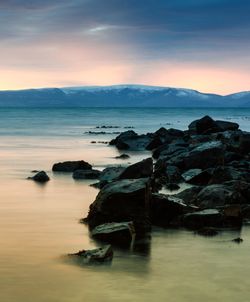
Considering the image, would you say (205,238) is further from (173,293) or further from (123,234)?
(173,293)

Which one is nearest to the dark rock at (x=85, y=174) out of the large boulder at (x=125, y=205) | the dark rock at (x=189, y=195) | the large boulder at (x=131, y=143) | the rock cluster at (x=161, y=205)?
the rock cluster at (x=161, y=205)

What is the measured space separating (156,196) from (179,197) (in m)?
2.20

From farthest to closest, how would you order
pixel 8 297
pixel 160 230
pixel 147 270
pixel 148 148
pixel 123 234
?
pixel 148 148, pixel 160 230, pixel 123 234, pixel 147 270, pixel 8 297

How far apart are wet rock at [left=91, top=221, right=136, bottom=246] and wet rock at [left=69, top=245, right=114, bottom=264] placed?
47.8 inches

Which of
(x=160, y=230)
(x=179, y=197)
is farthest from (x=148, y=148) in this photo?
(x=160, y=230)

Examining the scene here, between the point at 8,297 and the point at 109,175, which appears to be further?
the point at 109,175

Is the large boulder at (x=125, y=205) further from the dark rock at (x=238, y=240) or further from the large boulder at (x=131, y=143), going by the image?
the large boulder at (x=131, y=143)

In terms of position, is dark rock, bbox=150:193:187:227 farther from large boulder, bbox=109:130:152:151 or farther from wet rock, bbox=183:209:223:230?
large boulder, bbox=109:130:152:151

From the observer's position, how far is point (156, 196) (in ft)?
58.5

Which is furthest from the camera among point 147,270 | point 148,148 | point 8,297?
point 148,148

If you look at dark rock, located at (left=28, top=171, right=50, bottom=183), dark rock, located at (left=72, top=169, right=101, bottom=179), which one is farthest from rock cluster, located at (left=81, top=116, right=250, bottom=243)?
dark rock, located at (left=28, top=171, right=50, bottom=183)

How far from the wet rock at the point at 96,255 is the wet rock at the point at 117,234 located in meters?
1.21

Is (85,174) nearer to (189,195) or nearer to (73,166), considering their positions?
(73,166)

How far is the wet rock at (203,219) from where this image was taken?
16.9 m
